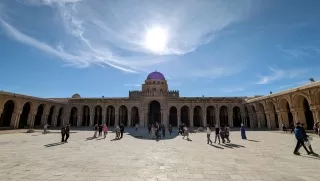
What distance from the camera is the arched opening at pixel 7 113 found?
27742 millimetres

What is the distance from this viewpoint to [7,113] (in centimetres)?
2842

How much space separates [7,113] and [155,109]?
1024 inches

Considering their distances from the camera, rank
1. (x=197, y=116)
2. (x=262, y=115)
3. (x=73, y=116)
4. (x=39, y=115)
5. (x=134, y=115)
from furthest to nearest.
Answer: (x=73, y=116) < (x=197, y=116) < (x=134, y=115) < (x=39, y=115) < (x=262, y=115)

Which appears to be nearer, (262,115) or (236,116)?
(262,115)

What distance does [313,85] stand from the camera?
63.6 ft

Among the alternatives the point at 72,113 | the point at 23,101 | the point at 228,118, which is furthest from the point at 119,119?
the point at 228,118

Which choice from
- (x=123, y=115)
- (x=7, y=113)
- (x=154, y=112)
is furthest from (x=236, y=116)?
(x=7, y=113)

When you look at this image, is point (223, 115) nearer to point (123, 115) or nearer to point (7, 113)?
point (123, 115)

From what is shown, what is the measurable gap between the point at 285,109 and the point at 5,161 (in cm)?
2979

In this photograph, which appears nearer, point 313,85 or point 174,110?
point 313,85

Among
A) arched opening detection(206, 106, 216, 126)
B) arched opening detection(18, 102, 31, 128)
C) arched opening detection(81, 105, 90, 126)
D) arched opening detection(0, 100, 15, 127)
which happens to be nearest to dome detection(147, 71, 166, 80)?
arched opening detection(206, 106, 216, 126)

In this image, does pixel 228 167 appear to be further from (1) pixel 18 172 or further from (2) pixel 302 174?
(1) pixel 18 172

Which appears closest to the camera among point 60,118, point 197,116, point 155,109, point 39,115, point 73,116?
point 39,115

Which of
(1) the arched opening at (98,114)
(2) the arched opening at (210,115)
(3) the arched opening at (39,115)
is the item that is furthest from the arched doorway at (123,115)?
(2) the arched opening at (210,115)
